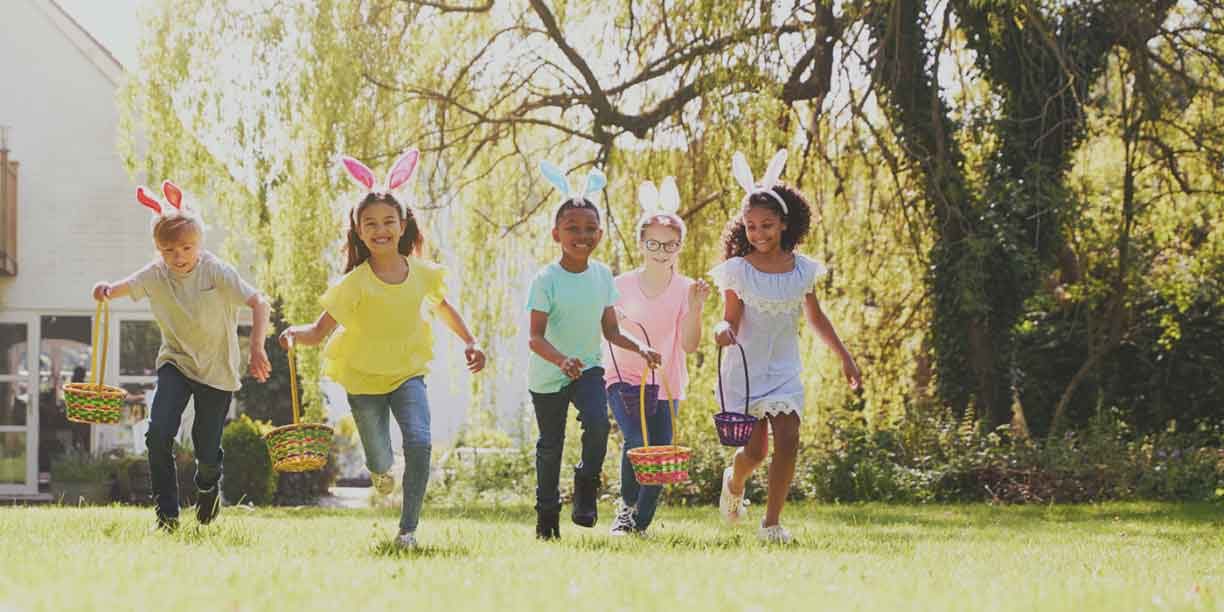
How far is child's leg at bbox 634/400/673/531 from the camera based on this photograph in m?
7.12

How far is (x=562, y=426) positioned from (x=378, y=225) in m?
1.27

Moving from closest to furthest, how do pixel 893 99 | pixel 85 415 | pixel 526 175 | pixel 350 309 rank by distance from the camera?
pixel 350 309, pixel 85 415, pixel 893 99, pixel 526 175

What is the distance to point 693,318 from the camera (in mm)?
6969

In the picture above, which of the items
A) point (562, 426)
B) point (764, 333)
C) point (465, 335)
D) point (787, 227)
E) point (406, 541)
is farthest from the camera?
point (787, 227)

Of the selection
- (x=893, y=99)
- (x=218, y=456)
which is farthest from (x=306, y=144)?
(x=218, y=456)

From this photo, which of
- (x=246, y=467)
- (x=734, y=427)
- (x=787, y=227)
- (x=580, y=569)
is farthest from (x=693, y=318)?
(x=246, y=467)

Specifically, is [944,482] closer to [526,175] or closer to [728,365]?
[526,175]

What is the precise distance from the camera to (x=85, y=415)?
6645 mm

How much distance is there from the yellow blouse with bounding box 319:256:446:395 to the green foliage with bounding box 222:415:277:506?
9.19 m

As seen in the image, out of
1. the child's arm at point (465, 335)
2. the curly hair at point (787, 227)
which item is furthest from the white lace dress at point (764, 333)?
the child's arm at point (465, 335)

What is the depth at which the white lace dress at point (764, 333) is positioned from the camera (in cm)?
667

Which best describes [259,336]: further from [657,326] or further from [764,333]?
[764,333]

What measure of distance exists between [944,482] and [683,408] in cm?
248

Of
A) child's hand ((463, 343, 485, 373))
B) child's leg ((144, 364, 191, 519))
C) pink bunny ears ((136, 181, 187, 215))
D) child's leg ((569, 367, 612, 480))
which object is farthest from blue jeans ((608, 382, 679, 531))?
pink bunny ears ((136, 181, 187, 215))
